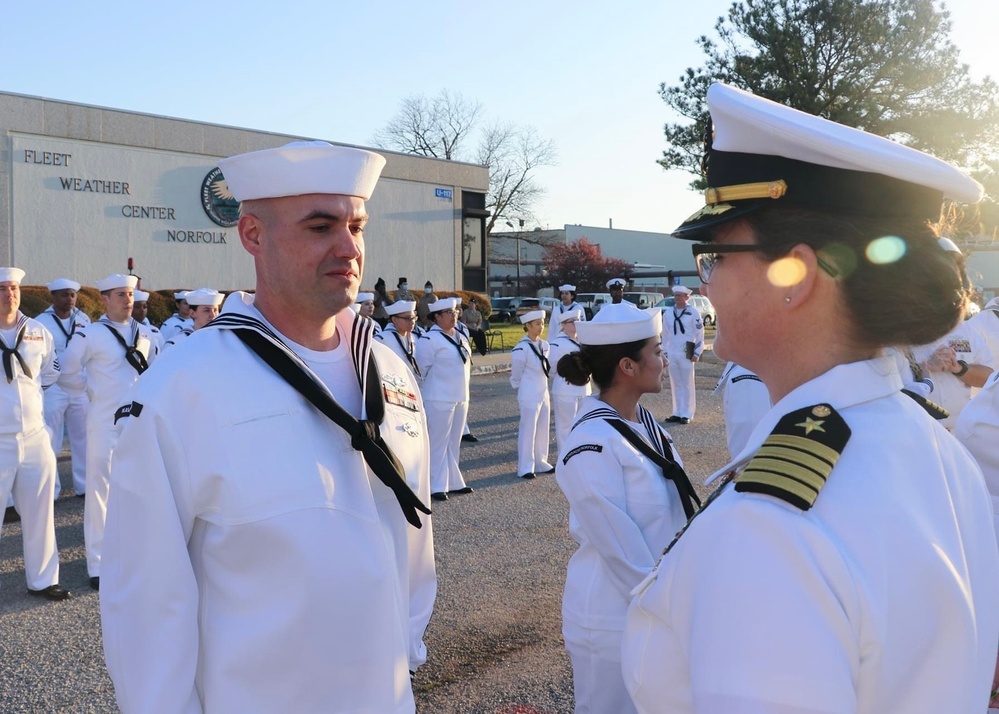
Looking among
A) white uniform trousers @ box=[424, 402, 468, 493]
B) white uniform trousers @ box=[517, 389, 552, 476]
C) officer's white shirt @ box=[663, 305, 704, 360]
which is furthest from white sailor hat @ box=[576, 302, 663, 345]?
officer's white shirt @ box=[663, 305, 704, 360]

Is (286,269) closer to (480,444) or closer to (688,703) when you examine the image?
(688,703)

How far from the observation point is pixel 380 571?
2279 millimetres

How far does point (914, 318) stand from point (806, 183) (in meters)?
0.28

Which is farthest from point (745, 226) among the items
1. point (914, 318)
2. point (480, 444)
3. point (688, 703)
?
point (480, 444)

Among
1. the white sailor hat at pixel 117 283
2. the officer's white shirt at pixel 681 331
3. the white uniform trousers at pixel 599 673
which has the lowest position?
the white uniform trousers at pixel 599 673

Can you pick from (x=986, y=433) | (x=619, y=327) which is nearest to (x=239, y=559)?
(x=619, y=327)

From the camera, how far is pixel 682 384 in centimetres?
1477

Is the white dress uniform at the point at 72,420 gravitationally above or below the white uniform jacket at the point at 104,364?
below

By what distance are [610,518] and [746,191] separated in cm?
194

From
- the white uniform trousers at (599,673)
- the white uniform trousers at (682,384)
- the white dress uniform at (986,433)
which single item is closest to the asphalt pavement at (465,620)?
the white uniform trousers at (599,673)

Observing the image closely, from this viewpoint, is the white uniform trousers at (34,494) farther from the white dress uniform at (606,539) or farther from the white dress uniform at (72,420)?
the white dress uniform at (606,539)

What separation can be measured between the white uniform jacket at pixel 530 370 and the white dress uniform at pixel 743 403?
16.5ft

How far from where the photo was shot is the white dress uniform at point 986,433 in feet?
10.9

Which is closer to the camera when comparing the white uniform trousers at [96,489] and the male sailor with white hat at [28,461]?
the male sailor with white hat at [28,461]
